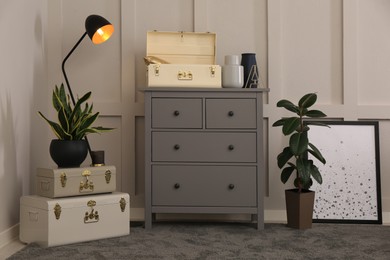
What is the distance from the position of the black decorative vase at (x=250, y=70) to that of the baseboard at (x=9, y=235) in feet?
5.36

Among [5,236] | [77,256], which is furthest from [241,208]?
[5,236]

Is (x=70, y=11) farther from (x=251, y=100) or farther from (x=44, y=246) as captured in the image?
(x=44, y=246)

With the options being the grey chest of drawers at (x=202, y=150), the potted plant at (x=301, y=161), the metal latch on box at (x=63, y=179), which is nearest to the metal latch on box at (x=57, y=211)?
the metal latch on box at (x=63, y=179)

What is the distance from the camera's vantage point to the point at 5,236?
2832mm

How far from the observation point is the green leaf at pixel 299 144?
313 cm

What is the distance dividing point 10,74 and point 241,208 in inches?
61.1

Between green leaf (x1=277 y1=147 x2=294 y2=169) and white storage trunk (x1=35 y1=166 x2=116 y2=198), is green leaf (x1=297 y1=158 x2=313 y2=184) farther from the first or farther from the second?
white storage trunk (x1=35 y1=166 x2=116 y2=198)

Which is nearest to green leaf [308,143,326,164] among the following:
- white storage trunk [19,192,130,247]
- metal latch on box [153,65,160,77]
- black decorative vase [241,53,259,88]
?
black decorative vase [241,53,259,88]

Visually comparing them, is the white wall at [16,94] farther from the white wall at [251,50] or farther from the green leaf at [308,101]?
the green leaf at [308,101]

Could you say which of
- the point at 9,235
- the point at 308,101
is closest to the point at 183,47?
the point at 308,101

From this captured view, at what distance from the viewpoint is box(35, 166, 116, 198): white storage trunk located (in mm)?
2832

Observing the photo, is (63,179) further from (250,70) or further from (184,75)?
(250,70)

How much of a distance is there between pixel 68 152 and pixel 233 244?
40.6 inches

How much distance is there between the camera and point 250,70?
3.39 metres
